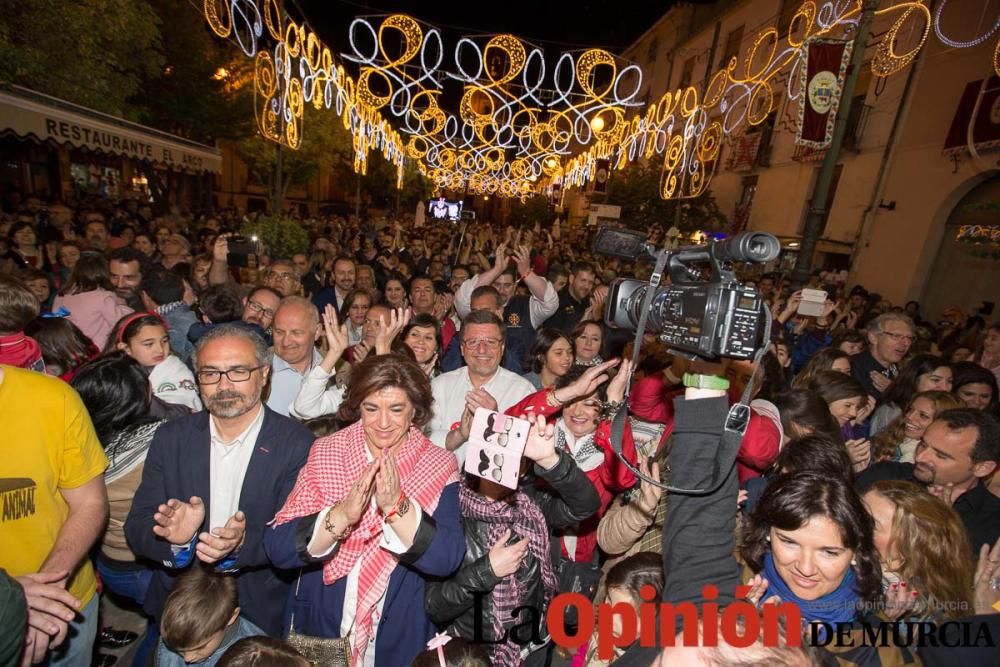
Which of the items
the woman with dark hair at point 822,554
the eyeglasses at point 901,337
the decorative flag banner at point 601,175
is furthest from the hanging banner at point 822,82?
the decorative flag banner at point 601,175

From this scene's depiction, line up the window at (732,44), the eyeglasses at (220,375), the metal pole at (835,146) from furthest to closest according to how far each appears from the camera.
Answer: the window at (732,44) → the metal pole at (835,146) → the eyeglasses at (220,375)

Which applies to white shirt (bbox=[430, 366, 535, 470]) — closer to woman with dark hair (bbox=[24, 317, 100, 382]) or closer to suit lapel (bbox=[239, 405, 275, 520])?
suit lapel (bbox=[239, 405, 275, 520])

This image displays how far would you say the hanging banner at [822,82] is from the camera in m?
7.61

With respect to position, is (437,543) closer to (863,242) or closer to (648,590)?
(648,590)

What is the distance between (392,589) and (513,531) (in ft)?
1.88

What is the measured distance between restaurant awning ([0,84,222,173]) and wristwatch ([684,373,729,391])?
1135 centimetres

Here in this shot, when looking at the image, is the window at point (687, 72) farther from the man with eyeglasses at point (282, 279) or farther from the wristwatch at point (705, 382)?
the wristwatch at point (705, 382)

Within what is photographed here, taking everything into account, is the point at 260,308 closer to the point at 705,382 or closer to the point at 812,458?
the point at 705,382

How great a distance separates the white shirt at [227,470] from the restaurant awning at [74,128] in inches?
382

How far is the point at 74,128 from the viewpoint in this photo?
30.4 feet

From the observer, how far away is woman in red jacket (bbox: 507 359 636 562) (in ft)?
8.39

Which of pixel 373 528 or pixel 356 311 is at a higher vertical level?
pixel 356 311

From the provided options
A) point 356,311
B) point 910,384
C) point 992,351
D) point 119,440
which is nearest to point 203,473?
point 119,440
